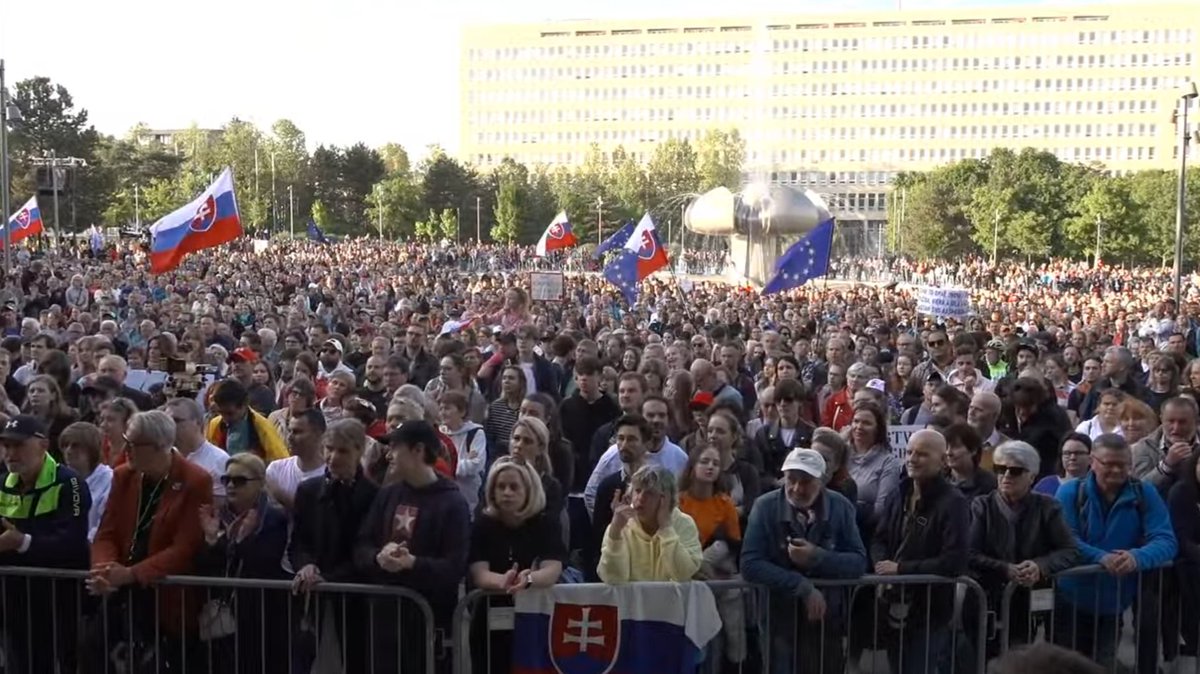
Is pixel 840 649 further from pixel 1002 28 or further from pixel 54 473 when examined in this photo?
pixel 1002 28

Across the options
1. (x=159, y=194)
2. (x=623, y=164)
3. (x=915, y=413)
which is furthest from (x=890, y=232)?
(x=915, y=413)

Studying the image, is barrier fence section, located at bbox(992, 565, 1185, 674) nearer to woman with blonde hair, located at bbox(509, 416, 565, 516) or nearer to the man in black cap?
woman with blonde hair, located at bbox(509, 416, 565, 516)

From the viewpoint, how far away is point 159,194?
84562mm

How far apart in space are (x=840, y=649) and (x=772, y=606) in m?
0.39

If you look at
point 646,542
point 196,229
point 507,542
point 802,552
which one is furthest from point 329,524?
point 196,229

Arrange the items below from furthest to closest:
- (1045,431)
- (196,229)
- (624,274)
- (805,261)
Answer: (624,274)
(805,261)
(196,229)
(1045,431)

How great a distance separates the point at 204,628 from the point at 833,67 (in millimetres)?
133217

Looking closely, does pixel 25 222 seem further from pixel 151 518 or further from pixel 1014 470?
pixel 1014 470

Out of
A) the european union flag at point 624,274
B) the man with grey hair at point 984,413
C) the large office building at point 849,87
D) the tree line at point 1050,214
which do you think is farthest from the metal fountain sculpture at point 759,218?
the large office building at point 849,87

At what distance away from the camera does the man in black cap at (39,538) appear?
5.96 m

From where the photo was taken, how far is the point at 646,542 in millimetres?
5688

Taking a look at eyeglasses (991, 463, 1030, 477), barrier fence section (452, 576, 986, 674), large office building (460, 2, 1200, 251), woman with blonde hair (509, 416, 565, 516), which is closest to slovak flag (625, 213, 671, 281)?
woman with blonde hair (509, 416, 565, 516)

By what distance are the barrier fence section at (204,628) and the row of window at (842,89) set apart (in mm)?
130904

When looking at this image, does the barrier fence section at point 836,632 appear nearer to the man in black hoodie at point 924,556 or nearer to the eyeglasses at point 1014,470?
the man in black hoodie at point 924,556
